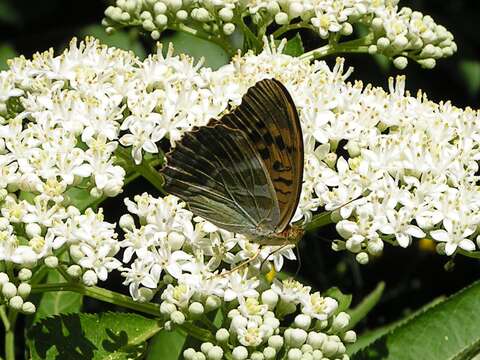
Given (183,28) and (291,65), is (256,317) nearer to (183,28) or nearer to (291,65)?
(291,65)

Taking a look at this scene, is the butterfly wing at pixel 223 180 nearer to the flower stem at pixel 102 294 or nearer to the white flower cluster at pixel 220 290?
the white flower cluster at pixel 220 290

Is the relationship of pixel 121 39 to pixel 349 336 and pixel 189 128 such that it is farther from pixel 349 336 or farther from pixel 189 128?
pixel 349 336

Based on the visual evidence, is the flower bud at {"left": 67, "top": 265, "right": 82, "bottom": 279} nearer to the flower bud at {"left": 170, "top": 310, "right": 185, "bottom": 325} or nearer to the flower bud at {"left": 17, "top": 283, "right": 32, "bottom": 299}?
the flower bud at {"left": 17, "top": 283, "right": 32, "bottom": 299}

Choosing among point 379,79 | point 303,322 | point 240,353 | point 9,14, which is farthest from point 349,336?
point 9,14

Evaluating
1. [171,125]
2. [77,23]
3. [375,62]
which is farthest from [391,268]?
[171,125]

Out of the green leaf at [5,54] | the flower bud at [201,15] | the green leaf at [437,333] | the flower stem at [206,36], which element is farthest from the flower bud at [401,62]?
the green leaf at [5,54]
